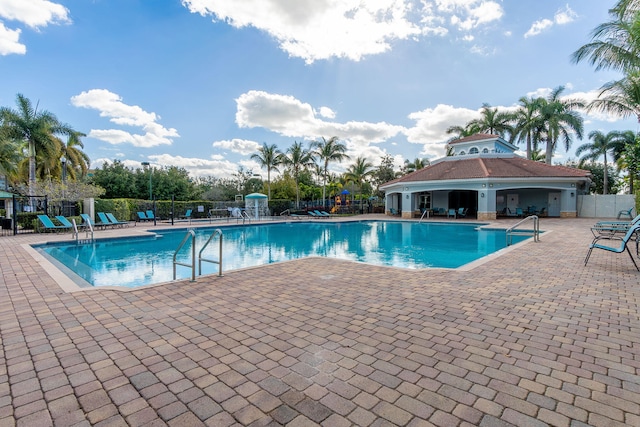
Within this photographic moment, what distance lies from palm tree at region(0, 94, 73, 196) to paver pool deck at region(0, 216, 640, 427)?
19901 millimetres

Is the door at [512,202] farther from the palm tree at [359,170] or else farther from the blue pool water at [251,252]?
the palm tree at [359,170]

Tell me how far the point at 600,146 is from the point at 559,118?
1036cm

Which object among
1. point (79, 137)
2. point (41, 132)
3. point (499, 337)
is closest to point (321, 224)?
point (41, 132)

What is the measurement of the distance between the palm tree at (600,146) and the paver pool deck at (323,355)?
37317 millimetres

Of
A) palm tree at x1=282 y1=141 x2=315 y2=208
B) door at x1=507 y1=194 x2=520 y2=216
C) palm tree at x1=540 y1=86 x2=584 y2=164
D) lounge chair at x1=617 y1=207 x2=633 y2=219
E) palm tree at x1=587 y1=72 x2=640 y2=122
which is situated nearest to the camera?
palm tree at x1=587 y1=72 x2=640 y2=122

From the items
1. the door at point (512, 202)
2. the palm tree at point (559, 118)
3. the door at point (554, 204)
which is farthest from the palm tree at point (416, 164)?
the door at point (554, 204)

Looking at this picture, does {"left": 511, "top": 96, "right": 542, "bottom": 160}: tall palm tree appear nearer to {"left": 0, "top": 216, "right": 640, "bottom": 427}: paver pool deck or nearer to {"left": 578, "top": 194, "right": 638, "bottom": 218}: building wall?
{"left": 578, "top": 194, "right": 638, "bottom": 218}: building wall

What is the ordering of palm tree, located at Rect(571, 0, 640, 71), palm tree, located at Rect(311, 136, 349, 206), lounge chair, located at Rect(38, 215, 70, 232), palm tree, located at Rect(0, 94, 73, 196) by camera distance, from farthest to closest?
palm tree, located at Rect(311, 136, 349, 206) → palm tree, located at Rect(0, 94, 73, 196) → lounge chair, located at Rect(38, 215, 70, 232) → palm tree, located at Rect(571, 0, 640, 71)

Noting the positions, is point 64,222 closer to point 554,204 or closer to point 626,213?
point 554,204

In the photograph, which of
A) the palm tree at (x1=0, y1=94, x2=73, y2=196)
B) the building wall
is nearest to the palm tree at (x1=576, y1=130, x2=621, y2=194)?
the building wall

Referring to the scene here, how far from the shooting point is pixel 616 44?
34.9 ft

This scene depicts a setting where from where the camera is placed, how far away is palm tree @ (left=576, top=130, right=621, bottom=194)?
32750mm

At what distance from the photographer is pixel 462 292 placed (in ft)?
15.7

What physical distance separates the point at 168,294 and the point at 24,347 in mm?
1839
